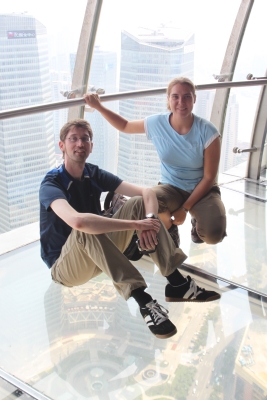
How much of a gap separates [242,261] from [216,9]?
2341 millimetres

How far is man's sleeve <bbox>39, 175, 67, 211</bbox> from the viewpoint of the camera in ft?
7.51

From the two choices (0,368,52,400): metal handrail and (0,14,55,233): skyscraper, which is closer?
(0,368,52,400): metal handrail

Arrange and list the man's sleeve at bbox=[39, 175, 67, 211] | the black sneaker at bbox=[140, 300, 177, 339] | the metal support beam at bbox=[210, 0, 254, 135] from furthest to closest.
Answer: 1. the metal support beam at bbox=[210, 0, 254, 135]
2. the man's sleeve at bbox=[39, 175, 67, 211]
3. the black sneaker at bbox=[140, 300, 177, 339]

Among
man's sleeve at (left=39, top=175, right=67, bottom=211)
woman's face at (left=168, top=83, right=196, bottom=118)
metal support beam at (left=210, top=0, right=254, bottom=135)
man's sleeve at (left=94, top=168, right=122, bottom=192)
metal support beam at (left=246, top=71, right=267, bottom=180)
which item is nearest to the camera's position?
man's sleeve at (left=39, top=175, right=67, bottom=211)

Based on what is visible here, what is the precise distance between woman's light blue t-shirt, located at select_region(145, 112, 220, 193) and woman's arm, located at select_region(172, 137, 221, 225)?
0.11ft

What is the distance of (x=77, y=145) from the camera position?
2424 millimetres

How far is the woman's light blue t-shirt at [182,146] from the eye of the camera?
112 inches

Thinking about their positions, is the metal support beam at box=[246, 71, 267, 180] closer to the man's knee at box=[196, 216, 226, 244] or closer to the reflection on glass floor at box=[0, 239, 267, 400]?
the man's knee at box=[196, 216, 226, 244]

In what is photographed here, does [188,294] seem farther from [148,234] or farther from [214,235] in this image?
[214,235]

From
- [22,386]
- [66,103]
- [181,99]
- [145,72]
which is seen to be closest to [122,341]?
[22,386]

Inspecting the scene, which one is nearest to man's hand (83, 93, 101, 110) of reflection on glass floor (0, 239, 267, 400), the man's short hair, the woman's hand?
the man's short hair

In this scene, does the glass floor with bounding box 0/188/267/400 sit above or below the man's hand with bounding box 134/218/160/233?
below

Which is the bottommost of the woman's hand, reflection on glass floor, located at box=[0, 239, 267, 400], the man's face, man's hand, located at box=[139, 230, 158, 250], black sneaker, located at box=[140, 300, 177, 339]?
reflection on glass floor, located at box=[0, 239, 267, 400]

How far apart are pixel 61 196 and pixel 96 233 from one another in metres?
0.26
